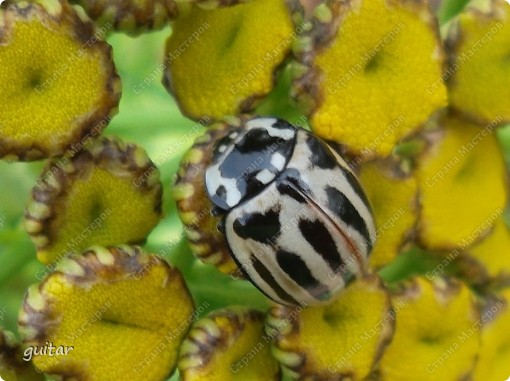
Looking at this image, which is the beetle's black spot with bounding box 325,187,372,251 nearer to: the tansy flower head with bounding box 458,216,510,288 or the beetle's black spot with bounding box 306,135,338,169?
the beetle's black spot with bounding box 306,135,338,169

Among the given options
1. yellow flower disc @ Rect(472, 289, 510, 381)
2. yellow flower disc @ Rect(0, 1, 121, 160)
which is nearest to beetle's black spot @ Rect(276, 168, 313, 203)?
yellow flower disc @ Rect(0, 1, 121, 160)

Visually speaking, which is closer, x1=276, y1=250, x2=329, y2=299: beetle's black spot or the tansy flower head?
x1=276, y1=250, x2=329, y2=299: beetle's black spot

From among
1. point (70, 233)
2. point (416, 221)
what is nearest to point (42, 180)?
point (70, 233)

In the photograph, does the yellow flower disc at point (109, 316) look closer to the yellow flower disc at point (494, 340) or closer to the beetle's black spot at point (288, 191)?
the beetle's black spot at point (288, 191)

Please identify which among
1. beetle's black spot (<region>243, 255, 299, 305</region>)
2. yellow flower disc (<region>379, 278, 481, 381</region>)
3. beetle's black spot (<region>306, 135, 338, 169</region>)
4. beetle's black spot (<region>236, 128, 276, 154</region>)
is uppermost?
beetle's black spot (<region>236, 128, 276, 154</region>)

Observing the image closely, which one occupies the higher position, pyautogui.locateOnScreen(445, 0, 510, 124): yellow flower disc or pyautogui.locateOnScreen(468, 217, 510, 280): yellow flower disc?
pyautogui.locateOnScreen(445, 0, 510, 124): yellow flower disc

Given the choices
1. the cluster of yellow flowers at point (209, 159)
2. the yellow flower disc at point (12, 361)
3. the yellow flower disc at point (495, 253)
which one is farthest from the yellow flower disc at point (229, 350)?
the yellow flower disc at point (495, 253)

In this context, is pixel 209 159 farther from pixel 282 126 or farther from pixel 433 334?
pixel 433 334
